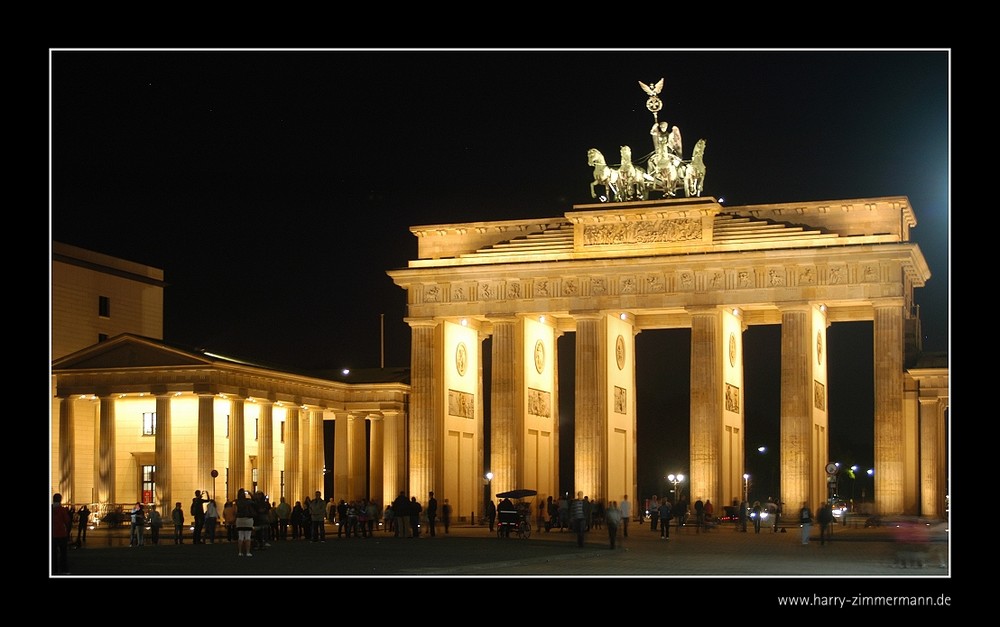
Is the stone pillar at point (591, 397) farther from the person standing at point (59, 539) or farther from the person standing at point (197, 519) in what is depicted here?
the person standing at point (59, 539)

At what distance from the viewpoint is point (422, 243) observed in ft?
266

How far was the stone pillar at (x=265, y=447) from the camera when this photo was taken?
79.6m

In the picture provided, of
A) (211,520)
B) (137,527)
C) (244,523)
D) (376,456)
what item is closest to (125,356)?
(376,456)

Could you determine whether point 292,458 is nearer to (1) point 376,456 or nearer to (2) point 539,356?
(1) point 376,456

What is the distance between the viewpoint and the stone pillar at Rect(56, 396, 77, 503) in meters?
76.4

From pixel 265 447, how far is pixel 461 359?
1021 centimetres

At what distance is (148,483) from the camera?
3174 inches

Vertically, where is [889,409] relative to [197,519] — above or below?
above

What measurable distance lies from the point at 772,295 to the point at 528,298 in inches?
444

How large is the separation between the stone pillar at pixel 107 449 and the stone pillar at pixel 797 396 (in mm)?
30061

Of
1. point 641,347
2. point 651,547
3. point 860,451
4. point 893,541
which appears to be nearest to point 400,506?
point 651,547

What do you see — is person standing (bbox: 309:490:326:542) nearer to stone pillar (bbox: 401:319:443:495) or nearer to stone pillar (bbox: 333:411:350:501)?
stone pillar (bbox: 401:319:443:495)

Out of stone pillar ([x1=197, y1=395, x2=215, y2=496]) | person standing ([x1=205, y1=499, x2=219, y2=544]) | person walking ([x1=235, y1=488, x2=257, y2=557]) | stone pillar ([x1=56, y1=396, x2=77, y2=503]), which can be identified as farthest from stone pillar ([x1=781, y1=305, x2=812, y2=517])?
person walking ([x1=235, y1=488, x2=257, y2=557])

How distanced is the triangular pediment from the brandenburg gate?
1144cm
